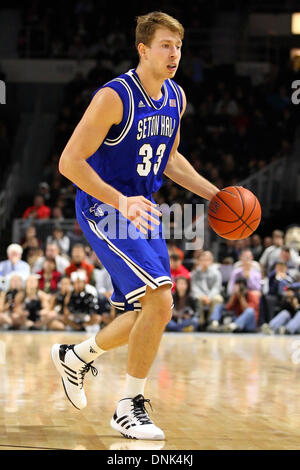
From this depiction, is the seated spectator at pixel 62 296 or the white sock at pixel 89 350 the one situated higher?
the white sock at pixel 89 350

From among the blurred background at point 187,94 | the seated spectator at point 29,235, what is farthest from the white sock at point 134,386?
the blurred background at point 187,94

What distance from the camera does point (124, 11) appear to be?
19.4 meters

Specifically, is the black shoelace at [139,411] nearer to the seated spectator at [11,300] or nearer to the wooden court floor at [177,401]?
the wooden court floor at [177,401]

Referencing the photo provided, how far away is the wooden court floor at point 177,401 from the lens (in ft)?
13.1

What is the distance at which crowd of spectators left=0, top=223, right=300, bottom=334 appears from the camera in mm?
11547

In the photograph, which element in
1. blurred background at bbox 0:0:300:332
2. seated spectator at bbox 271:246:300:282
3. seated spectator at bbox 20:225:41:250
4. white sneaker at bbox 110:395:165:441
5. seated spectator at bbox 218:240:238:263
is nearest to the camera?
white sneaker at bbox 110:395:165:441

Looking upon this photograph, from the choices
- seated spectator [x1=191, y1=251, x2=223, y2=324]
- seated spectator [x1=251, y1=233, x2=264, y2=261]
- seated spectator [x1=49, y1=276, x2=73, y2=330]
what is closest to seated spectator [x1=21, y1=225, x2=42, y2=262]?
seated spectator [x1=49, y1=276, x2=73, y2=330]

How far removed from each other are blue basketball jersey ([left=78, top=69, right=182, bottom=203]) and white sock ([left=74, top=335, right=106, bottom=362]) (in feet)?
2.59

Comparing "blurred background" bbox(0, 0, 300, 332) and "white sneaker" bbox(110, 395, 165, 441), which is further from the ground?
"blurred background" bbox(0, 0, 300, 332)

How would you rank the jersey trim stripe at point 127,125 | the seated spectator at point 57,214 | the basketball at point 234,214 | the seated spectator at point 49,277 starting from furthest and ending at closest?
the seated spectator at point 57,214, the seated spectator at point 49,277, the basketball at point 234,214, the jersey trim stripe at point 127,125

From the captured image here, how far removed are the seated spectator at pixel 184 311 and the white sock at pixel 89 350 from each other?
23.0 ft

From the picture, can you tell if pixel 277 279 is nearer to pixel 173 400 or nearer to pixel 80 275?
pixel 80 275

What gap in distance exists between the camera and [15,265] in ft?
39.1

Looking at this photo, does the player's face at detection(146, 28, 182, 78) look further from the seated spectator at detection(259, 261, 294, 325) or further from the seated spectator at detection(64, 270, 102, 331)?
the seated spectator at detection(259, 261, 294, 325)
